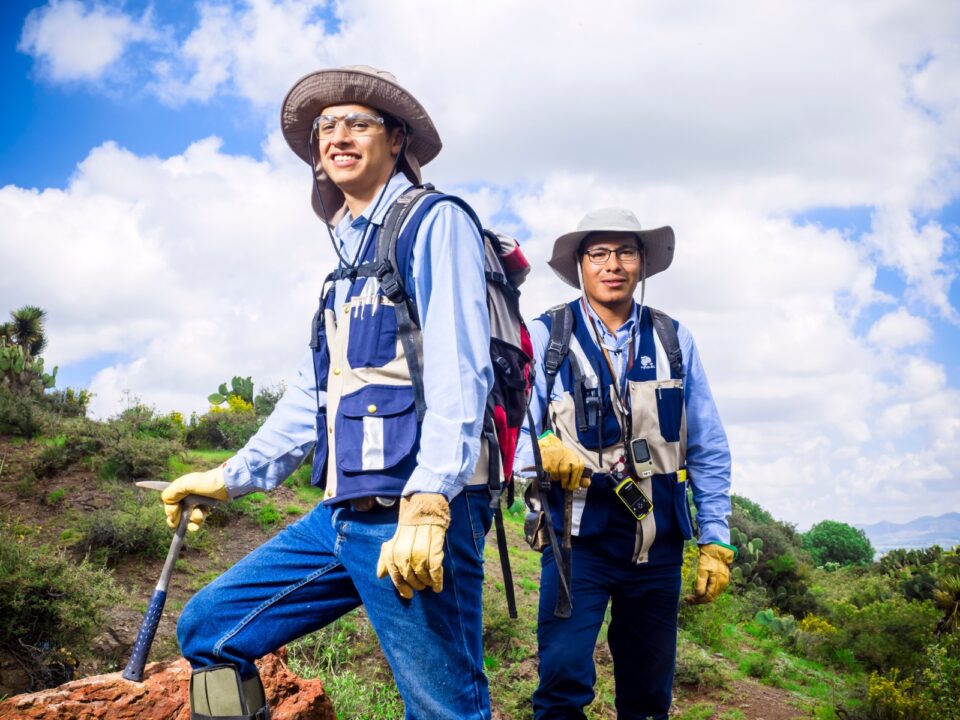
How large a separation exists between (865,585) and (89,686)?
13085 millimetres

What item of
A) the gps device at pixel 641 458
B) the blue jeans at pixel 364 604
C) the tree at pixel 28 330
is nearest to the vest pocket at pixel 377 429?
the blue jeans at pixel 364 604

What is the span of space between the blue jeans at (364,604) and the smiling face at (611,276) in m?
2.27

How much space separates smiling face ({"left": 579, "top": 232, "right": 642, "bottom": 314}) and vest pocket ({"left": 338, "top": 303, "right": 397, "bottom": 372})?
2235 millimetres

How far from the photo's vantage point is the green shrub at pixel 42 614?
5902 mm

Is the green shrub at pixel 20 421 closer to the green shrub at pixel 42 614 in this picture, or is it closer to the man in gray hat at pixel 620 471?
the green shrub at pixel 42 614

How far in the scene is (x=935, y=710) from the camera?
5957 mm

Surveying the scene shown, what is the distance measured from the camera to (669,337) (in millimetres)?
4383

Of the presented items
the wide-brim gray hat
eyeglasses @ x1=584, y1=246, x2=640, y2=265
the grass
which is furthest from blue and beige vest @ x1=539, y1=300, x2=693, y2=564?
the grass

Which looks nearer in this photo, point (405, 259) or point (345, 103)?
point (405, 259)

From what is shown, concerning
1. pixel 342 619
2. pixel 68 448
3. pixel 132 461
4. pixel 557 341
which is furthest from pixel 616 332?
pixel 68 448

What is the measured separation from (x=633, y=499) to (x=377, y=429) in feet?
6.30

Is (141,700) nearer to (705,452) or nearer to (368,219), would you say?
(368,219)

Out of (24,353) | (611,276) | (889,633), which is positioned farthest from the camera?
(24,353)

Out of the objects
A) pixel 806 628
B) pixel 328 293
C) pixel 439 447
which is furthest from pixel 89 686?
pixel 806 628
